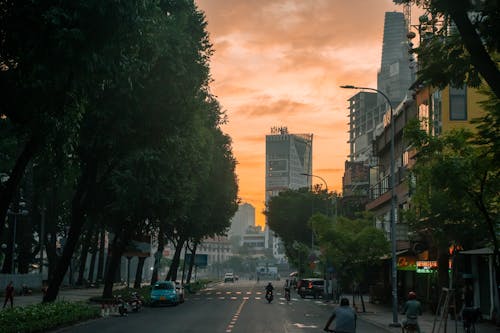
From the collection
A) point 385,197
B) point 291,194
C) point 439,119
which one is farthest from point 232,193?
point 291,194

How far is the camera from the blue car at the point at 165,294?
4688 cm

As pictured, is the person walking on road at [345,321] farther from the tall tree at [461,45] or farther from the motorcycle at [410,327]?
the motorcycle at [410,327]

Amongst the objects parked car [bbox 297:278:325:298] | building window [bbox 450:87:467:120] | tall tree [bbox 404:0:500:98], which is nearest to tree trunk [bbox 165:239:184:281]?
parked car [bbox 297:278:325:298]

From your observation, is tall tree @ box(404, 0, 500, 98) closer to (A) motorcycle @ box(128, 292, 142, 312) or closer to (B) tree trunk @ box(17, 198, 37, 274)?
(A) motorcycle @ box(128, 292, 142, 312)

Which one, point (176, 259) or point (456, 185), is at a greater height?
point (456, 185)

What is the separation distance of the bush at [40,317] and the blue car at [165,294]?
13.8 meters

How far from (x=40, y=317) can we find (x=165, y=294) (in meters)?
21.1

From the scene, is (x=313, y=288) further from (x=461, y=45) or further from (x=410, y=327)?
(x=461, y=45)

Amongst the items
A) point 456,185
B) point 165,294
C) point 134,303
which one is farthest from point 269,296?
point 456,185

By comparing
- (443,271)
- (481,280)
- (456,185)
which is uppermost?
(456,185)

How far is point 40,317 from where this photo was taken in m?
26.3

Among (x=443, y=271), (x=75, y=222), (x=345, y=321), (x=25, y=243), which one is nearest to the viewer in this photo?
(x=345, y=321)

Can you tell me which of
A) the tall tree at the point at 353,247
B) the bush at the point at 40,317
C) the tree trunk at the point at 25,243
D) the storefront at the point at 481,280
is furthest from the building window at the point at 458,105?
the tree trunk at the point at 25,243

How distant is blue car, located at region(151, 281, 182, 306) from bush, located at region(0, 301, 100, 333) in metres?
13.8
